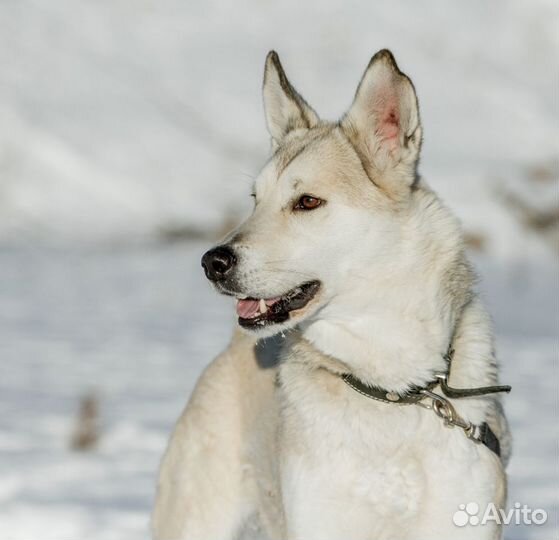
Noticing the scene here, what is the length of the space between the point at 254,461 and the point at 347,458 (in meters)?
0.72

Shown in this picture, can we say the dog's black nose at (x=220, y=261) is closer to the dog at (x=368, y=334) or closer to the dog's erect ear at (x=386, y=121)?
the dog at (x=368, y=334)

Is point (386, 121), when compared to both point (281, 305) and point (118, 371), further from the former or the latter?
point (118, 371)

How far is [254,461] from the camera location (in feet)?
13.5

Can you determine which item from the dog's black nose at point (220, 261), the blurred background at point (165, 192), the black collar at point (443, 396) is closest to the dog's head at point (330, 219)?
the dog's black nose at point (220, 261)

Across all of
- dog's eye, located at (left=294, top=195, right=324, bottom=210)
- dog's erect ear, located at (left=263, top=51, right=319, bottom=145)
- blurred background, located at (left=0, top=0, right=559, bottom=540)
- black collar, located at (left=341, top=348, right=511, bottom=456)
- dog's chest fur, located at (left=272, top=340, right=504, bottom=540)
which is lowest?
dog's chest fur, located at (left=272, top=340, right=504, bottom=540)

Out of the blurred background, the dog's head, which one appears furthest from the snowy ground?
the dog's head

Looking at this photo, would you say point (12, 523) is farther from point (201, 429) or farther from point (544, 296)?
point (544, 296)

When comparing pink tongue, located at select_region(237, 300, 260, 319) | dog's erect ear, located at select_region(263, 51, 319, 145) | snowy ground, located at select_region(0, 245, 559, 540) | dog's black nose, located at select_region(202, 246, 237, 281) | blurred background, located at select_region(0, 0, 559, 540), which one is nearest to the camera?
dog's black nose, located at select_region(202, 246, 237, 281)

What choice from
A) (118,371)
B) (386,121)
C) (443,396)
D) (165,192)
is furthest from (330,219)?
(165,192)

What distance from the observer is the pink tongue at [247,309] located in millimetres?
3719

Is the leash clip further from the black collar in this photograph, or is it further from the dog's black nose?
the dog's black nose

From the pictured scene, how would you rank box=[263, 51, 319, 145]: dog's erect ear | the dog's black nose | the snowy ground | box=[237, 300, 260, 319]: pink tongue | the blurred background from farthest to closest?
the blurred background < the snowy ground < box=[263, 51, 319, 145]: dog's erect ear < box=[237, 300, 260, 319]: pink tongue < the dog's black nose

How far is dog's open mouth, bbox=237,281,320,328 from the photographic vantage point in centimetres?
367

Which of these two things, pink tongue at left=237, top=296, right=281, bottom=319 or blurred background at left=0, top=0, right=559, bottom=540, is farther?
blurred background at left=0, top=0, right=559, bottom=540
